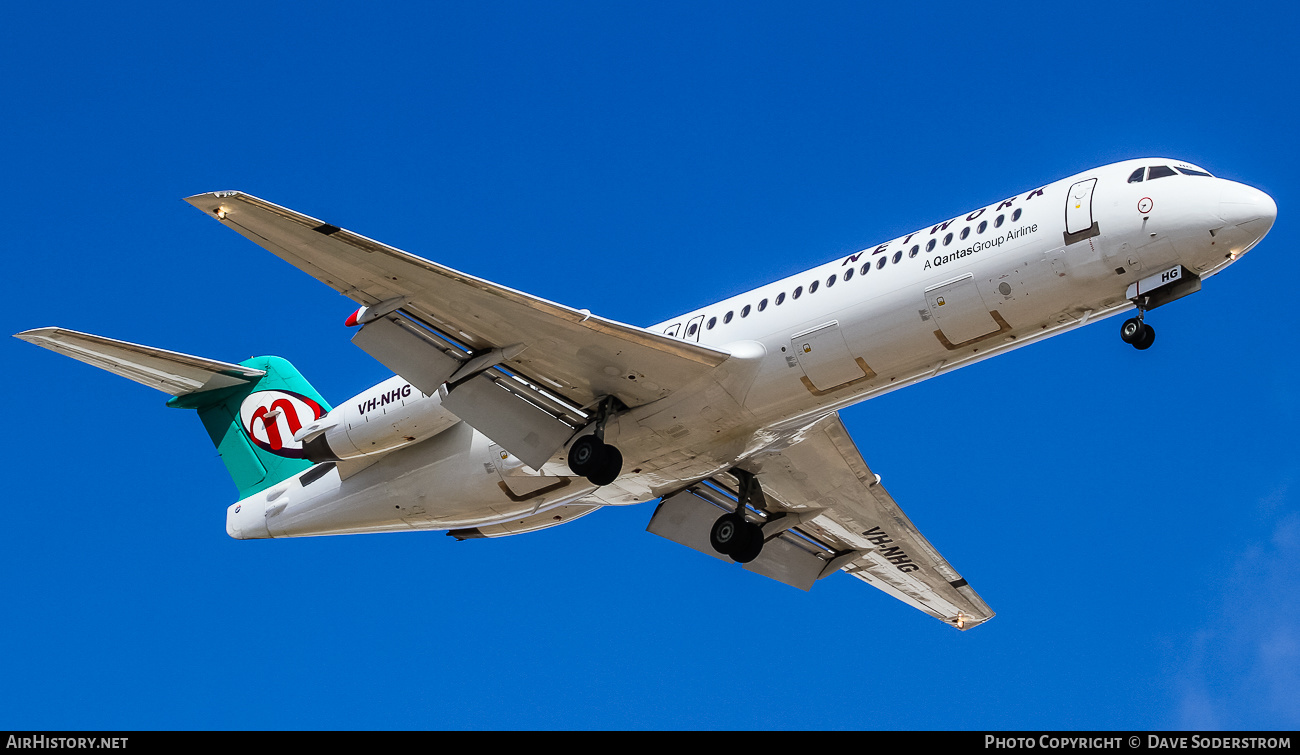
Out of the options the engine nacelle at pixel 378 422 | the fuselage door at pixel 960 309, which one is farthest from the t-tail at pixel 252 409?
the fuselage door at pixel 960 309

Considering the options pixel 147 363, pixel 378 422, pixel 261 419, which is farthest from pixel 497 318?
pixel 261 419

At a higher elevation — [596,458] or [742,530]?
[742,530]

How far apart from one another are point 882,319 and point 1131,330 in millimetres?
2941

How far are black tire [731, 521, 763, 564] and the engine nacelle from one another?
15.8ft

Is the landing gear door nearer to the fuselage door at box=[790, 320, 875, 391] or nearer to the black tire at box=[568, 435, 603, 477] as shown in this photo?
the fuselage door at box=[790, 320, 875, 391]

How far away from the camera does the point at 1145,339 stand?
51.6 feet

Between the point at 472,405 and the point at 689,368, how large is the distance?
3.07m

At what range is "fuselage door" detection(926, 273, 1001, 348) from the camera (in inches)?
652

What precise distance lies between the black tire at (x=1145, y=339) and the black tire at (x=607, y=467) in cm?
673

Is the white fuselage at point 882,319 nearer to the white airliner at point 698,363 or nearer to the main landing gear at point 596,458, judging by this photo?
the white airliner at point 698,363

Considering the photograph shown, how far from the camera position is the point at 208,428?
2425 cm

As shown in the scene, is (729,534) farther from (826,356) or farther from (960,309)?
(960,309)

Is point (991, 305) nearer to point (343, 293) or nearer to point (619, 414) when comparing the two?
point (619, 414)

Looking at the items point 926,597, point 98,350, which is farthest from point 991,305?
point 98,350
